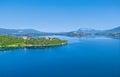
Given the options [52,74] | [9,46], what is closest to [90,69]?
[52,74]

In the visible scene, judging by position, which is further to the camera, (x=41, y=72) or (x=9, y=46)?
(x=9, y=46)

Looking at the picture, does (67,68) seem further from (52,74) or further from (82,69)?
(52,74)

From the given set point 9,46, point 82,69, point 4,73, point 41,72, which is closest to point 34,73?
point 41,72

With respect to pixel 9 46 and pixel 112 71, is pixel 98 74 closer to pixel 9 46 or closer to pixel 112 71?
pixel 112 71

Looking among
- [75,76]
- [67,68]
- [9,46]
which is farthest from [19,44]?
[75,76]

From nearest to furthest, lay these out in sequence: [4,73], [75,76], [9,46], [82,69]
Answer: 1. [75,76]
2. [4,73]
3. [82,69]
4. [9,46]

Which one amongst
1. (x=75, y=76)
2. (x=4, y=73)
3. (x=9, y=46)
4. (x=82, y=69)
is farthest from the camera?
(x=9, y=46)

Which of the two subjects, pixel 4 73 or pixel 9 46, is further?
pixel 9 46

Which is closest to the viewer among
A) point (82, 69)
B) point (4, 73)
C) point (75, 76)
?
point (75, 76)
